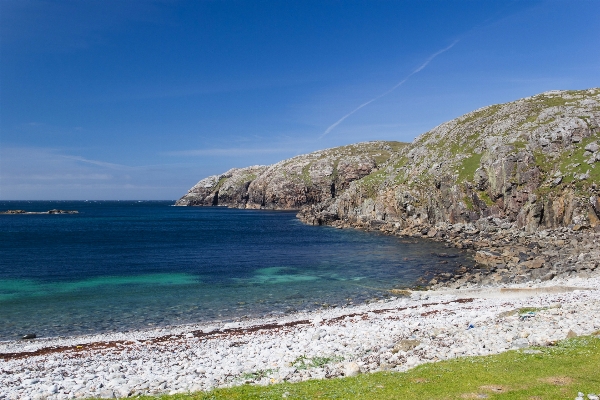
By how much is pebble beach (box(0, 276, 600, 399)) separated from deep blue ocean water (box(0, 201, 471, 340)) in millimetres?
5986

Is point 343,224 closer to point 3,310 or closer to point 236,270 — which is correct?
point 236,270

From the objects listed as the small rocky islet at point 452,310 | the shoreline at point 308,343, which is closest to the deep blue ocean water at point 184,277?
the small rocky islet at point 452,310

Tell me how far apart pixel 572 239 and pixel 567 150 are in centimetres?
3260

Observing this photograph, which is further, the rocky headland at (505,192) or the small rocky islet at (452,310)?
the rocky headland at (505,192)

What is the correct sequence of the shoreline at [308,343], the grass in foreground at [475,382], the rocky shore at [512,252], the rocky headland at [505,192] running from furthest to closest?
the rocky headland at [505,192] → the rocky shore at [512,252] → the shoreline at [308,343] → the grass in foreground at [475,382]

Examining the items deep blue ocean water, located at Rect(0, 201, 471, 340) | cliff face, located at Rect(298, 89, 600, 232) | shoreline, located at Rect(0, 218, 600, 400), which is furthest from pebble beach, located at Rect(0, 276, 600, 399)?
cliff face, located at Rect(298, 89, 600, 232)

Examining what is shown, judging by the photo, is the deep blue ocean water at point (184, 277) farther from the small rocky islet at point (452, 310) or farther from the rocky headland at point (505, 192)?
the rocky headland at point (505, 192)

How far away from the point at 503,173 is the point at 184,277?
7512cm

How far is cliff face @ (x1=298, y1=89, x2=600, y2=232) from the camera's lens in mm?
85062

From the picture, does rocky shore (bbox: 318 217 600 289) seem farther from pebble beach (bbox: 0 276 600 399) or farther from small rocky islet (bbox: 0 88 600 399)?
pebble beach (bbox: 0 276 600 399)

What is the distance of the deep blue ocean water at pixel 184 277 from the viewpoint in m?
41.2

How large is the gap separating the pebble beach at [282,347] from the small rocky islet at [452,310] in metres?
0.10

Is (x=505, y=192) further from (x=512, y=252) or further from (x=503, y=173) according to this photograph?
(x=512, y=252)

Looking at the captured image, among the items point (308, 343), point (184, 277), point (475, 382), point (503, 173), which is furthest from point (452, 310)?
point (503, 173)
